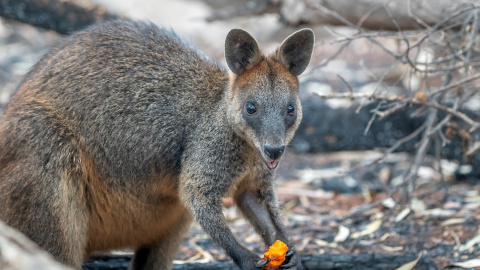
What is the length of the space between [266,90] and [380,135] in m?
3.58

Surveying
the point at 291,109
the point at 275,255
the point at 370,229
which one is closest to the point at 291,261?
the point at 275,255

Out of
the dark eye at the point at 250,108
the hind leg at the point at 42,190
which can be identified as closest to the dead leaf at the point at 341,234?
the dark eye at the point at 250,108

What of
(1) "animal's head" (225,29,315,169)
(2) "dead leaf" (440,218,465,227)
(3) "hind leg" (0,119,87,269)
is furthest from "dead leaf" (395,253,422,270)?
(3) "hind leg" (0,119,87,269)

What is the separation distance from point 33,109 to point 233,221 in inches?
142

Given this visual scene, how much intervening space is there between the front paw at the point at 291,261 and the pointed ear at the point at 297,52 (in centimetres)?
153

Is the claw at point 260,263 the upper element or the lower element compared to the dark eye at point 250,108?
lower

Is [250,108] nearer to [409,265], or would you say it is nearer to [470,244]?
[409,265]

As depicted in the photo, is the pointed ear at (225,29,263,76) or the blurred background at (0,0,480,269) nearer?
the pointed ear at (225,29,263,76)

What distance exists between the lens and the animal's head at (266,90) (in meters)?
4.75

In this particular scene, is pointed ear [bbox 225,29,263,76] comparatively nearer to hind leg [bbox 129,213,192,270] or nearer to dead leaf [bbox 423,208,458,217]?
hind leg [bbox 129,213,192,270]

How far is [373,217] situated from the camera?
284 inches

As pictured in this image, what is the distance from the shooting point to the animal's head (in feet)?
15.6

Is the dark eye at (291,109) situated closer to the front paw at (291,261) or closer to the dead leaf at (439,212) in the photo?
the front paw at (291,261)

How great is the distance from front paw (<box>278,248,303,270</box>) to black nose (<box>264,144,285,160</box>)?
3.00 ft
